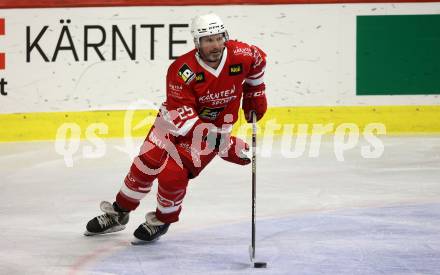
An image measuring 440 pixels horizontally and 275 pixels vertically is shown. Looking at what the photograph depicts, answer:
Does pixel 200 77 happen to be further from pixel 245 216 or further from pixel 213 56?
pixel 245 216

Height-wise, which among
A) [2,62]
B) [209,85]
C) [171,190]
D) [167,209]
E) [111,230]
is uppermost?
[2,62]

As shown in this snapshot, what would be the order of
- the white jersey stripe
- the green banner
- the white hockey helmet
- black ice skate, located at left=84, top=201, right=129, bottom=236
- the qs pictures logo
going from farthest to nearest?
the green banner, the qs pictures logo, black ice skate, located at left=84, top=201, right=129, bottom=236, the white jersey stripe, the white hockey helmet

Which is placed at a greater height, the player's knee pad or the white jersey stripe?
the player's knee pad

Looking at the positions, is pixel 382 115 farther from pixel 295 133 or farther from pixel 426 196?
pixel 426 196

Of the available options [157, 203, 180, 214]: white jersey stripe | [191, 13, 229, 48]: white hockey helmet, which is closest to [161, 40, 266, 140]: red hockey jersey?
[191, 13, 229, 48]: white hockey helmet

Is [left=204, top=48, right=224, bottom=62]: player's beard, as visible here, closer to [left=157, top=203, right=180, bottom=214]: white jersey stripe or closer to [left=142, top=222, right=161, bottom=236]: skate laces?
[left=157, top=203, right=180, bottom=214]: white jersey stripe

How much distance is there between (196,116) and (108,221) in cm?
90

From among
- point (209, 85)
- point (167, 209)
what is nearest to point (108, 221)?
point (167, 209)

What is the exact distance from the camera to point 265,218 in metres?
5.94

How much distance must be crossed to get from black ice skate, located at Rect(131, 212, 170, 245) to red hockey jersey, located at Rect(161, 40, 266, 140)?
0.52m

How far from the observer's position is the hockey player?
16.5 ft

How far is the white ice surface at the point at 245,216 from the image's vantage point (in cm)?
493

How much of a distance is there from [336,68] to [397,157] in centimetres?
128

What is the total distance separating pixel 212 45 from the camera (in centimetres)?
496
